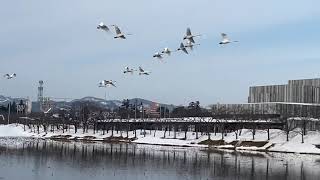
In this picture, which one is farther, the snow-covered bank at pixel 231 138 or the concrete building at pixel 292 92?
the concrete building at pixel 292 92

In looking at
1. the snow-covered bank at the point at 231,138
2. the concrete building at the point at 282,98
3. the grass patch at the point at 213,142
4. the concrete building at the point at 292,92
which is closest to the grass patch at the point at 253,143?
the snow-covered bank at the point at 231,138

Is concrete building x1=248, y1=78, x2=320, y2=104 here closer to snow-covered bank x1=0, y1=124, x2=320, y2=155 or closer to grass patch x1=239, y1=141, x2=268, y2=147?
snow-covered bank x1=0, y1=124, x2=320, y2=155

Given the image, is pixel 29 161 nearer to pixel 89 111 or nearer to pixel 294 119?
pixel 294 119

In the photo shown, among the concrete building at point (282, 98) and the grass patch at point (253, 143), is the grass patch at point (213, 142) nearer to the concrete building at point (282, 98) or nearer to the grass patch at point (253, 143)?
the grass patch at point (253, 143)

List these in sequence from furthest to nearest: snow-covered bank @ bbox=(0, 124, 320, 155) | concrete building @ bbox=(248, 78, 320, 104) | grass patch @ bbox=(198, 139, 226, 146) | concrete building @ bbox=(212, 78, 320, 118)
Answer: concrete building @ bbox=(248, 78, 320, 104)
concrete building @ bbox=(212, 78, 320, 118)
grass patch @ bbox=(198, 139, 226, 146)
snow-covered bank @ bbox=(0, 124, 320, 155)

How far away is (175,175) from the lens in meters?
48.0

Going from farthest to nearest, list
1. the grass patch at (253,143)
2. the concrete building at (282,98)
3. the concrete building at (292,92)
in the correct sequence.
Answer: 1. the concrete building at (292,92)
2. the concrete building at (282,98)
3. the grass patch at (253,143)

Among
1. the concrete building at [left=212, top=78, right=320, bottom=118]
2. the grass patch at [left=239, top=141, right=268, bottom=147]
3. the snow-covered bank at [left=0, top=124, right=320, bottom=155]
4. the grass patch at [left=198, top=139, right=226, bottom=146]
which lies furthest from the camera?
the concrete building at [left=212, top=78, right=320, bottom=118]

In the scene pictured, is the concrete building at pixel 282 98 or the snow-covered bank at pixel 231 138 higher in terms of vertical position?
the concrete building at pixel 282 98

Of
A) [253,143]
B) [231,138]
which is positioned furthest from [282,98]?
[253,143]

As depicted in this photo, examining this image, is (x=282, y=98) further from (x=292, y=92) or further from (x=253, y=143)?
(x=253, y=143)

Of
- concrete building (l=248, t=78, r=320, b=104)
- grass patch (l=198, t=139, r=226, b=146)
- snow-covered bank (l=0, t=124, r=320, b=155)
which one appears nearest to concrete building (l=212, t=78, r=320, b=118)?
concrete building (l=248, t=78, r=320, b=104)

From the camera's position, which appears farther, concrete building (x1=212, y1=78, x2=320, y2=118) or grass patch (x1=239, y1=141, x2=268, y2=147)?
concrete building (x1=212, y1=78, x2=320, y2=118)

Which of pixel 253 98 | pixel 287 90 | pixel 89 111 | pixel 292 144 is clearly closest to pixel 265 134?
pixel 292 144
